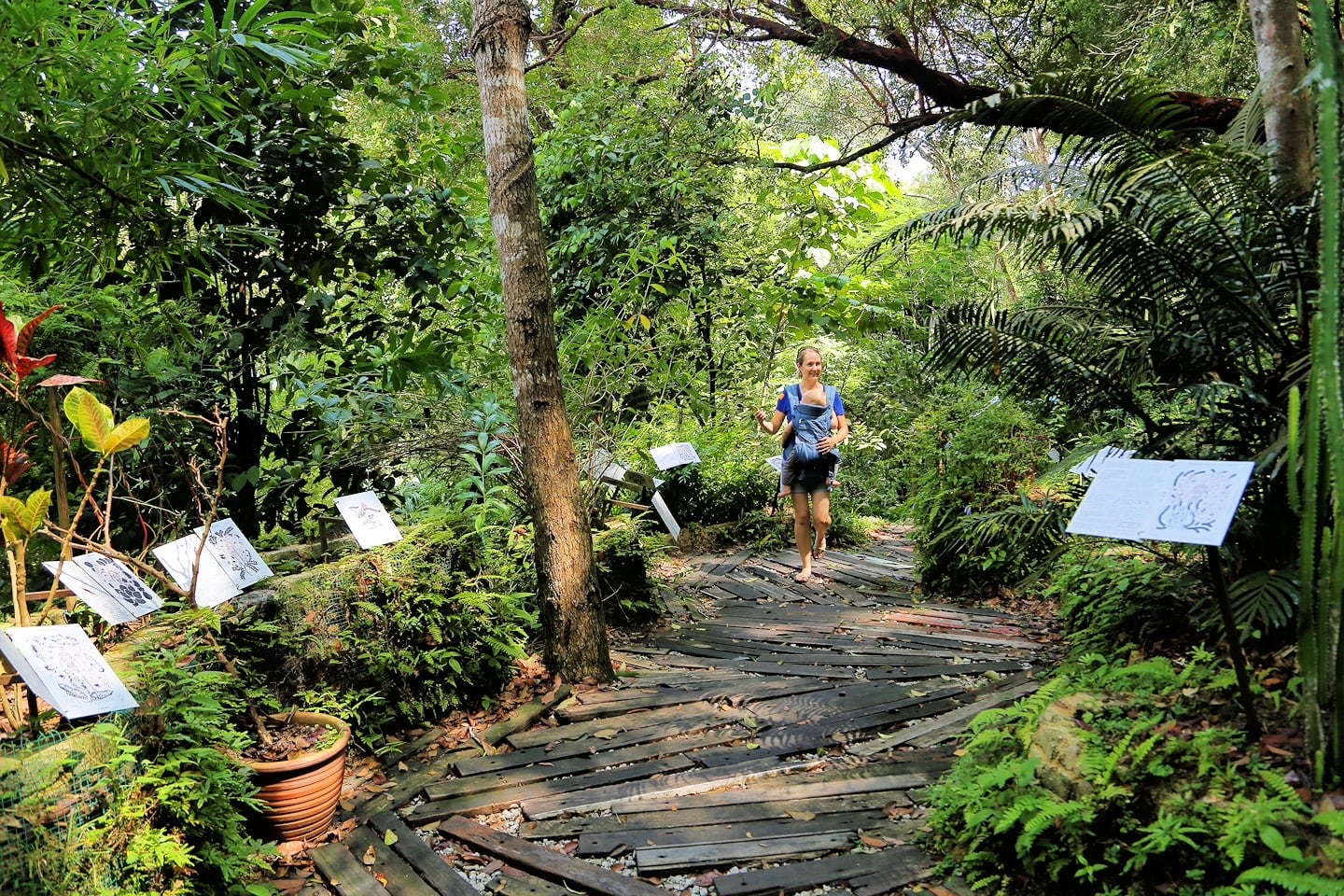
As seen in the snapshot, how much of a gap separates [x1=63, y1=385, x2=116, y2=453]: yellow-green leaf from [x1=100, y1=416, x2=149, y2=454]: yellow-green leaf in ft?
0.05

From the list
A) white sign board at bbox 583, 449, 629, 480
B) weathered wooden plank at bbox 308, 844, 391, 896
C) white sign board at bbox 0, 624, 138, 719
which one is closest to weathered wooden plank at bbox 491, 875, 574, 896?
weathered wooden plank at bbox 308, 844, 391, 896

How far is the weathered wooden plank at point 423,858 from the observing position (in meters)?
2.37

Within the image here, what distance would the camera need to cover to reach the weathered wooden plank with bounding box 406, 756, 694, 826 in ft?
9.19

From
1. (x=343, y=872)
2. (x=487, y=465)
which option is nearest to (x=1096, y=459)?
(x=487, y=465)

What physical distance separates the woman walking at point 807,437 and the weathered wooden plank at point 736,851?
3610 mm

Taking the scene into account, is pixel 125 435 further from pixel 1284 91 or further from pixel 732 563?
pixel 732 563

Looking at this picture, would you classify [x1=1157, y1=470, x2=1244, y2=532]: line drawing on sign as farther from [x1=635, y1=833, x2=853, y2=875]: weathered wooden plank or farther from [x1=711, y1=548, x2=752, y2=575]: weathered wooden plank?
[x1=711, y1=548, x2=752, y2=575]: weathered wooden plank

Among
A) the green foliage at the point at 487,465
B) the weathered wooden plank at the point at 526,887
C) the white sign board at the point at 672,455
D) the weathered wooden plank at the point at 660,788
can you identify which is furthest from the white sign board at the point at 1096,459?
the white sign board at the point at 672,455

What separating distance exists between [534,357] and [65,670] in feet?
7.26

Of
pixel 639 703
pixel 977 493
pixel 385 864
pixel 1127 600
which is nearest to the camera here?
pixel 385 864

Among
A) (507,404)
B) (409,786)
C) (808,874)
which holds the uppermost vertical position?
(507,404)

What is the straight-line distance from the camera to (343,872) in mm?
2461

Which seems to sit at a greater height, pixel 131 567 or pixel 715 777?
pixel 131 567

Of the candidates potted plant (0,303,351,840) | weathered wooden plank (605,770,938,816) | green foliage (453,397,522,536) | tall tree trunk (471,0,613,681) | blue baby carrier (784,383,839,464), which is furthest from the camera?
blue baby carrier (784,383,839,464)
